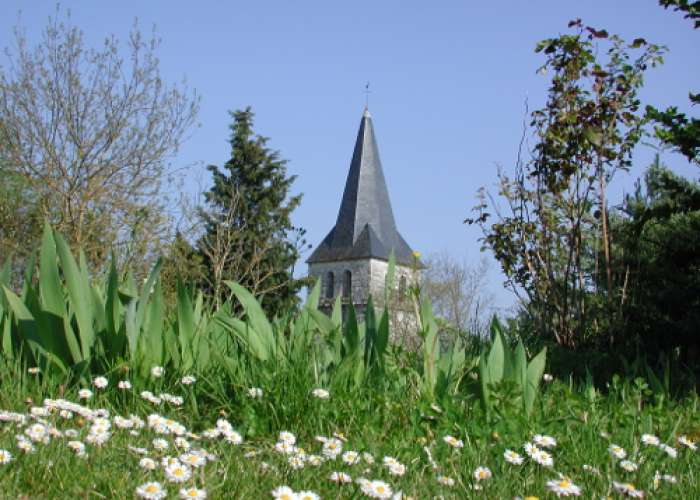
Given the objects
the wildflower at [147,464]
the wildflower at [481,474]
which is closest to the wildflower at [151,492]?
the wildflower at [147,464]

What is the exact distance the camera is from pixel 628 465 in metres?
2.57

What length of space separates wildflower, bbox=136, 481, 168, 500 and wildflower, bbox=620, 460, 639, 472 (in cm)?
150

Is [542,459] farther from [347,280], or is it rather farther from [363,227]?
[347,280]

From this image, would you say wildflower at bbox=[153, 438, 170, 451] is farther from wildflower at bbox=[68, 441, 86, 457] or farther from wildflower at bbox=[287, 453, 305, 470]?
wildflower at bbox=[287, 453, 305, 470]

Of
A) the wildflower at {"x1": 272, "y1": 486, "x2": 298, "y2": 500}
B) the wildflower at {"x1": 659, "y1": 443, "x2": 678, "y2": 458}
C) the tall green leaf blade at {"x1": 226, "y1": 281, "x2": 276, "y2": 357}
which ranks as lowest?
the wildflower at {"x1": 659, "y1": 443, "x2": 678, "y2": 458}

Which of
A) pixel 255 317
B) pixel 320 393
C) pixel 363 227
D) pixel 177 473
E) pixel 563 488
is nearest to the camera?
pixel 177 473

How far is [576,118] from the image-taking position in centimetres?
689

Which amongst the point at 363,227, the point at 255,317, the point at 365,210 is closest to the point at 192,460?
the point at 255,317

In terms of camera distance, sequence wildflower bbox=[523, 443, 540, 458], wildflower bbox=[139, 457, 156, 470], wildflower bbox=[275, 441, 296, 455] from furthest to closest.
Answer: wildflower bbox=[523, 443, 540, 458]
wildflower bbox=[275, 441, 296, 455]
wildflower bbox=[139, 457, 156, 470]

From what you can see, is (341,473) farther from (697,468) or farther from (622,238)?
(622,238)

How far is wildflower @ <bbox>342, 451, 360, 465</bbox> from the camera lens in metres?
2.43

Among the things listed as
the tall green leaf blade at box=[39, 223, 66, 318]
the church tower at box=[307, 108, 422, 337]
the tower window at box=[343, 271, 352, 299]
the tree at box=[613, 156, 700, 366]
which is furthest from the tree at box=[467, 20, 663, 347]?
the tower window at box=[343, 271, 352, 299]

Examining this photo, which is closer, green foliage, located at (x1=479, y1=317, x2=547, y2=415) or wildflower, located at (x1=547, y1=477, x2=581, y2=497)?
wildflower, located at (x1=547, y1=477, x2=581, y2=497)

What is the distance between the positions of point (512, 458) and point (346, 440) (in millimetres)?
586
